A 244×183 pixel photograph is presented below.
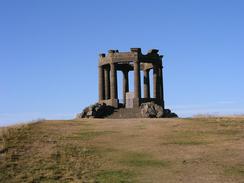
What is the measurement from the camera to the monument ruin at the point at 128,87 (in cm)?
5119

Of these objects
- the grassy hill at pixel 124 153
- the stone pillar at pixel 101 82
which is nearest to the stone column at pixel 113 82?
the stone pillar at pixel 101 82

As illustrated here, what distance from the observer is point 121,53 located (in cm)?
5572

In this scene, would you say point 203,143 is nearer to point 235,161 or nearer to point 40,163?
point 235,161

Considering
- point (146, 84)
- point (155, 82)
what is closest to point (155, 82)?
point (155, 82)

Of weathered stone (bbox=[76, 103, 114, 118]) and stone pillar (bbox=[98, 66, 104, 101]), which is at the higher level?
stone pillar (bbox=[98, 66, 104, 101])

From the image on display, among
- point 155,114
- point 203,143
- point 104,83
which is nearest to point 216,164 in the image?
point 203,143

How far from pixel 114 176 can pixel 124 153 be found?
478 centimetres

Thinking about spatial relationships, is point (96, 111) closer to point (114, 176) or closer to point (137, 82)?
point (137, 82)

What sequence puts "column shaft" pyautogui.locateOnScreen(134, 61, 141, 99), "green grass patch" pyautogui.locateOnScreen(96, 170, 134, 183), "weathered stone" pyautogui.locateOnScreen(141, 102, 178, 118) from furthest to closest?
"column shaft" pyautogui.locateOnScreen(134, 61, 141, 99), "weathered stone" pyautogui.locateOnScreen(141, 102, 178, 118), "green grass patch" pyautogui.locateOnScreen(96, 170, 134, 183)

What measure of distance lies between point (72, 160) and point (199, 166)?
21.0 ft

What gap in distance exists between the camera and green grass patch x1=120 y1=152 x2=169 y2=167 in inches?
918

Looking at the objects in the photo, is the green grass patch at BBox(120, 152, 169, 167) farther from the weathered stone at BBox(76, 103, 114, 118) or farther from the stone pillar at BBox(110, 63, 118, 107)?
the stone pillar at BBox(110, 63, 118, 107)

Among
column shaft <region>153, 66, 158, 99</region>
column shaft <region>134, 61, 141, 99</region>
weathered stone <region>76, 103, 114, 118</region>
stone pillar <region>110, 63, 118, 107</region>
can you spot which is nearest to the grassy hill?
weathered stone <region>76, 103, 114, 118</region>

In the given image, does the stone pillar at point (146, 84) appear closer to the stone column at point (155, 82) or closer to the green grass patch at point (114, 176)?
the stone column at point (155, 82)
